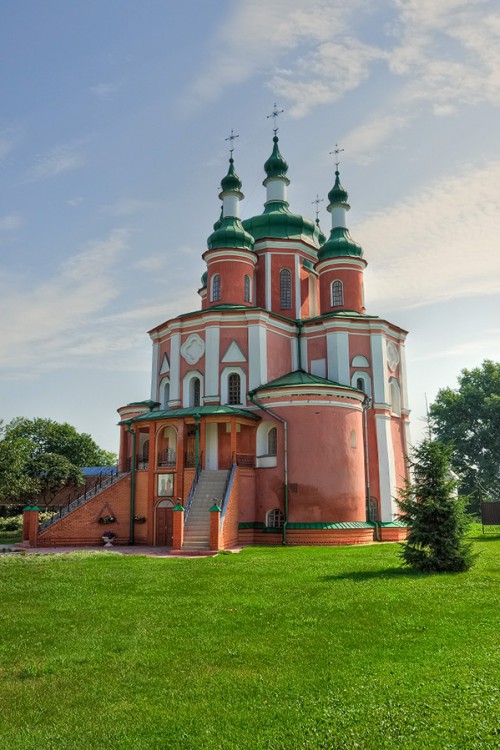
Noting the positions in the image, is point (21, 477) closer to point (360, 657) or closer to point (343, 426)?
point (343, 426)

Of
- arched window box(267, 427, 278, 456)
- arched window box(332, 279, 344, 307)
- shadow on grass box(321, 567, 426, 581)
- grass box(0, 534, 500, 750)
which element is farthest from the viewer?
arched window box(332, 279, 344, 307)

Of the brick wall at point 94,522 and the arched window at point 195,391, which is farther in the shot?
the arched window at point 195,391

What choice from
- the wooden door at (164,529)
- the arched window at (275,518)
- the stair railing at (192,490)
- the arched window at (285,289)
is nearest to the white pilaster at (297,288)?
the arched window at (285,289)

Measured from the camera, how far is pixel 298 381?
25812 millimetres

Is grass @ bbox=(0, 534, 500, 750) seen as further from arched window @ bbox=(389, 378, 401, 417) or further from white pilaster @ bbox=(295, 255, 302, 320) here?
white pilaster @ bbox=(295, 255, 302, 320)

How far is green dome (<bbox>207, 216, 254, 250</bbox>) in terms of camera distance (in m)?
29.4

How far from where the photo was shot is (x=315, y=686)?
21.7 ft

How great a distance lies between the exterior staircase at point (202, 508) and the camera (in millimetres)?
19766

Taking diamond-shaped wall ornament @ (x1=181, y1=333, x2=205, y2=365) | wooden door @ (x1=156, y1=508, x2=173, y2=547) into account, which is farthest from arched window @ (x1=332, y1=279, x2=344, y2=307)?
wooden door @ (x1=156, y1=508, x2=173, y2=547)

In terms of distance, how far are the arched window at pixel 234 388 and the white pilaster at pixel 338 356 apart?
4.56 metres

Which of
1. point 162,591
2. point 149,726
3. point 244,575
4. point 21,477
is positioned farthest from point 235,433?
point 149,726

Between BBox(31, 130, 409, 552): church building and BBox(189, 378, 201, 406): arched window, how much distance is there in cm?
7

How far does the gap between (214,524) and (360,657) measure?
12.2 meters

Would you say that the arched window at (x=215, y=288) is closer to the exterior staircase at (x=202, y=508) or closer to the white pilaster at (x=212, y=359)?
the white pilaster at (x=212, y=359)
